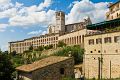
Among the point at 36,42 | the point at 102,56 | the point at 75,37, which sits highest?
the point at 75,37

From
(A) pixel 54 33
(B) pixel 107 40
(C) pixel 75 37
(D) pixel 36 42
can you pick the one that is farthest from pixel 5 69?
(D) pixel 36 42

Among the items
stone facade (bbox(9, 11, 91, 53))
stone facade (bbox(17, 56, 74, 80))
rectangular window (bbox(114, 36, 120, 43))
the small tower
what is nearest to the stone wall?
stone facade (bbox(17, 56, 74, 80))

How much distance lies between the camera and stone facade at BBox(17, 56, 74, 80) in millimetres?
33812

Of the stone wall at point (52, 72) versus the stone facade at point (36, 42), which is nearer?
the stone wall at point (52, 72)

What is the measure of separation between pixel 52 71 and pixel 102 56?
7545 millimetres

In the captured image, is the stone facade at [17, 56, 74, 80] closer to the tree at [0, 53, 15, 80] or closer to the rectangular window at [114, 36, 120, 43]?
the tree at [0, 53, 15, 80]

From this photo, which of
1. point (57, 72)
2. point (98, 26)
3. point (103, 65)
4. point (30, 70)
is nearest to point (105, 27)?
point (98, 26)

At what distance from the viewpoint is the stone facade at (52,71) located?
3381 cm

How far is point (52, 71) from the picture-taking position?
3531cm

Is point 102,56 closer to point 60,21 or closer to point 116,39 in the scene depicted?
point 116,39

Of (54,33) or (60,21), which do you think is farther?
(60,21)

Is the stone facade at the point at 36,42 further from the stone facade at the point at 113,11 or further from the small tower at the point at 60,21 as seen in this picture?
the stone facade at the point at 113,11

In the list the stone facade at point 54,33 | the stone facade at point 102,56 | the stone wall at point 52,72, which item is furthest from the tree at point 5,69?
the stone facade at point 54,33

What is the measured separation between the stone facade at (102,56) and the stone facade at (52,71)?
4.02 meters
